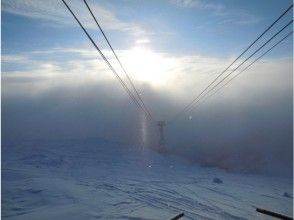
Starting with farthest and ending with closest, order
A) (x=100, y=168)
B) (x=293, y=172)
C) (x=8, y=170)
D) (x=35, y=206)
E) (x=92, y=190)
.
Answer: (x=293, y=172)
(x=100, y=168)
(x=8, y=170)
(x=92, y=190)
(x=35, y=206)

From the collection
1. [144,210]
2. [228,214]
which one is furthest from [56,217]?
[228,214]

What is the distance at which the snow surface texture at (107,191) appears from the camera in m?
16.3

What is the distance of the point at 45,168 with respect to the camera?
3003 cm

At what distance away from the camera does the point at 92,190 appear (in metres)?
21.3

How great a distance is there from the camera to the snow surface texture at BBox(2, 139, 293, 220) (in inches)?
641

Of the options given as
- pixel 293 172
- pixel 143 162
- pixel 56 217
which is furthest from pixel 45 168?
pixel 293 172

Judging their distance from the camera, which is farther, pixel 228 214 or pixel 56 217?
pixel 228 214

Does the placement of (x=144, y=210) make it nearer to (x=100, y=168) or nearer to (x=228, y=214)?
(x=228, y=214)

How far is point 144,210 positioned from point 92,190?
208 inches

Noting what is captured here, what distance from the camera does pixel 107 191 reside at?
21594mm

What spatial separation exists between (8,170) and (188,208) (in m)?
14.2

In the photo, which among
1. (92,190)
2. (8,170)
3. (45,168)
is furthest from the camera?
(45,168)

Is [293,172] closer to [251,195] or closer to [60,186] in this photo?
[251,195]

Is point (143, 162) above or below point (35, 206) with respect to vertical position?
above
